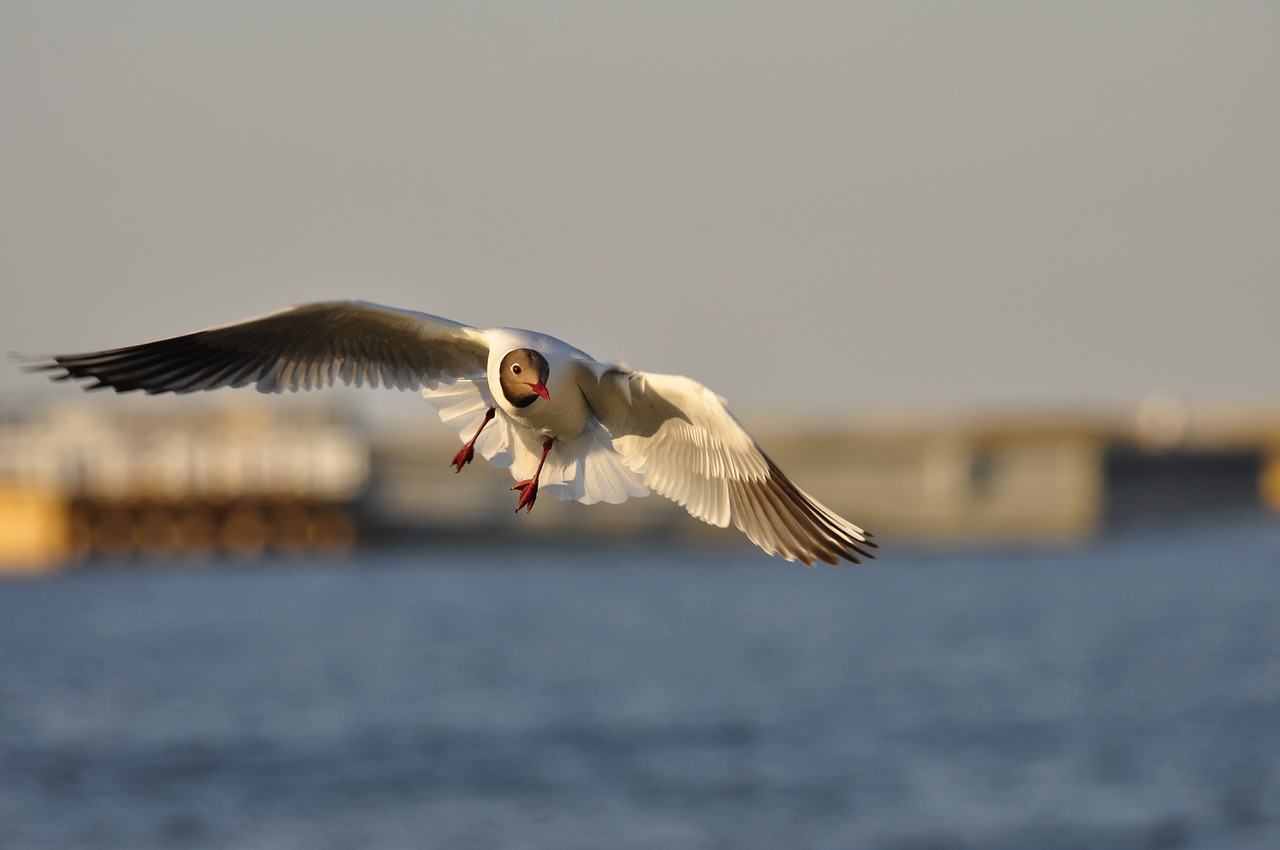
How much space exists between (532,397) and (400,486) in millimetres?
42855

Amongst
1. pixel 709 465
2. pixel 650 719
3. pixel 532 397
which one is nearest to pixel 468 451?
pixel 532 397

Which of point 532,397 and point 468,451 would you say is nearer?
point 532,397

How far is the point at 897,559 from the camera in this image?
64188mm

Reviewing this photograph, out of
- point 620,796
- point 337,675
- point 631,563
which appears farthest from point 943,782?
point 631,563

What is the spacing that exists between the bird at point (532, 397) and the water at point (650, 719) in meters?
10.5

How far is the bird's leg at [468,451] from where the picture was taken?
9094 millimetres

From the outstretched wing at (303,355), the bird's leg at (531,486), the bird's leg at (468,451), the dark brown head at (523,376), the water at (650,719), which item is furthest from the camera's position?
the water at (650,719)

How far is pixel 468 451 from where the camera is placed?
925cm

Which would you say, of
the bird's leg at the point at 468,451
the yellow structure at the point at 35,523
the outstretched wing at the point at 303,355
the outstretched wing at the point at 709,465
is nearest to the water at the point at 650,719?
the yellow structure at the point at 35,523

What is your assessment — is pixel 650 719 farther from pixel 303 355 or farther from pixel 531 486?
pixel 531 486

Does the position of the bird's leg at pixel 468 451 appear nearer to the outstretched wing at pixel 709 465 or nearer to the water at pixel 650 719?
the outstretched wing at pixel 709 465

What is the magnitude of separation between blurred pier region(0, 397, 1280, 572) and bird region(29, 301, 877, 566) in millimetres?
37693

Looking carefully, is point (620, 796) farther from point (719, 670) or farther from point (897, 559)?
point (897, 559)

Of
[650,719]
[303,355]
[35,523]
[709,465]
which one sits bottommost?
[650,719]
